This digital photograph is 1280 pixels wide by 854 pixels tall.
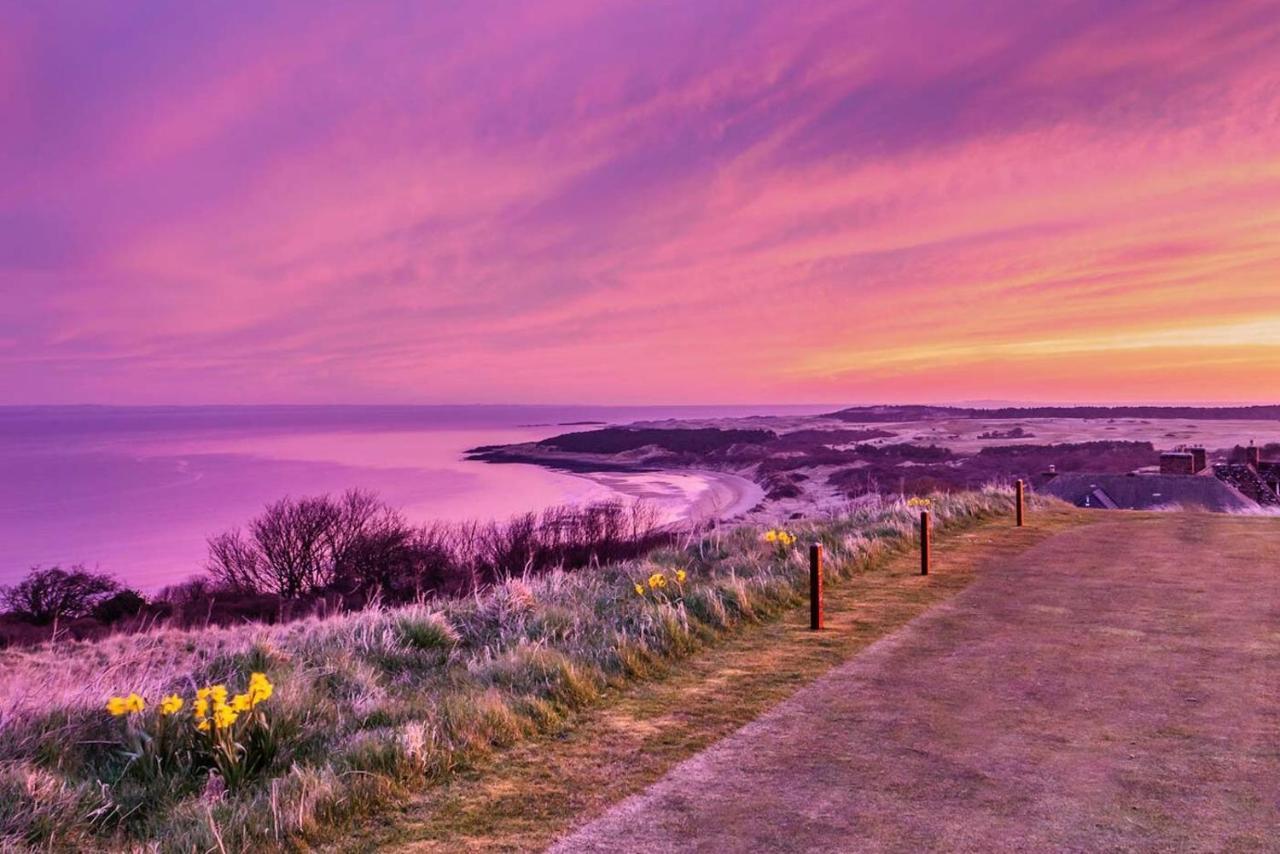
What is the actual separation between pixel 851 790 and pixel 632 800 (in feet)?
4.75

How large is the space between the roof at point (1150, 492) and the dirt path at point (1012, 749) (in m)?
30.2

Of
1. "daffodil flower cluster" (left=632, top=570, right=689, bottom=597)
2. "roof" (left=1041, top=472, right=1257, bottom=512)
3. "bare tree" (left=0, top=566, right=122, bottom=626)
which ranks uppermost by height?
"daffodil flower cluster" (left=632, top=570, right=689, bottom=597)

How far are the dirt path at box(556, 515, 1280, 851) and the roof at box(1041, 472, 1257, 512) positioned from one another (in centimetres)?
3025

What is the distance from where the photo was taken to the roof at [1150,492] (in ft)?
117

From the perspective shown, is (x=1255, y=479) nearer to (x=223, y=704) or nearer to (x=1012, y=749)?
(x=1012, y=749)

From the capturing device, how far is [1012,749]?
603cm

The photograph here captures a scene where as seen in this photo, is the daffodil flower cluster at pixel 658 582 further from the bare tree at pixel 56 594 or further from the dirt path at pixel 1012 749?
the bare tree at pixel 56 594

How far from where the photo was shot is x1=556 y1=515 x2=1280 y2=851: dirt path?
4754 mm

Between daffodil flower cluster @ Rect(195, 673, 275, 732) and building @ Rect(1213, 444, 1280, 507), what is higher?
daffodil flower cluster @ Rect(195, 673, 275, 732)

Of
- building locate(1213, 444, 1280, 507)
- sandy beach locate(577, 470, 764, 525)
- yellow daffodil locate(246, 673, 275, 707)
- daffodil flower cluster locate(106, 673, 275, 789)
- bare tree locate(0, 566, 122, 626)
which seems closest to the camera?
daffodil flower cluster locate(106, 673, 275, 789)

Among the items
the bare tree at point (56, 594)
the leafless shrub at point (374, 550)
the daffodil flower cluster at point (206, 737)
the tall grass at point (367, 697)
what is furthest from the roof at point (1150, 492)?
the bare tree at point (56, 594)

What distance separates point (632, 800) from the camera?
527cm

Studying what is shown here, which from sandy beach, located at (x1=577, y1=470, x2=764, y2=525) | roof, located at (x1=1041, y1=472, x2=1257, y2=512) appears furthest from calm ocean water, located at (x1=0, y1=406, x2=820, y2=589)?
roof, located at (x1=1041, y1=472, x2=1257, y2=512)

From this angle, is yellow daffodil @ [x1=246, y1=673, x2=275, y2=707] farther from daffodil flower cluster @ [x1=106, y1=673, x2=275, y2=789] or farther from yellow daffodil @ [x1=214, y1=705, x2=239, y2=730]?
yellow daffodil @ [x1=214, y1=705, x2=239, y2=730]
